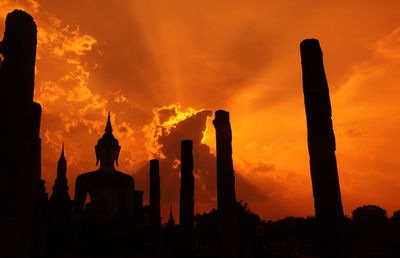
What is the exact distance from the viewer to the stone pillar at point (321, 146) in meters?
8.63

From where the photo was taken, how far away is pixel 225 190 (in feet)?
45.2

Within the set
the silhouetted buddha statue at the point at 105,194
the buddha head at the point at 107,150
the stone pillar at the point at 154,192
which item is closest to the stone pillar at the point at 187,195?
the stone pillar at the point at 154,192

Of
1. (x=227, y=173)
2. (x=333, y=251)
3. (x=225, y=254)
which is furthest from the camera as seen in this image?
(x=227, y=173)

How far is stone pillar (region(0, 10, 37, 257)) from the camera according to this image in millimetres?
5578

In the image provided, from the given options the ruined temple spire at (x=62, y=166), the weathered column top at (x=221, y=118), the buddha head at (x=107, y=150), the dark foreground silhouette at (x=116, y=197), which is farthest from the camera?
the ruined temple spire at (x=62, y=166)

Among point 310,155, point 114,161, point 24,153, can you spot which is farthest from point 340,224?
point 114,161

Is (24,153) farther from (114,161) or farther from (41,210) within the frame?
(114,161)

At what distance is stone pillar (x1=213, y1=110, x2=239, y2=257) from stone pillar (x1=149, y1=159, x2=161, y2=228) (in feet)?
28.0

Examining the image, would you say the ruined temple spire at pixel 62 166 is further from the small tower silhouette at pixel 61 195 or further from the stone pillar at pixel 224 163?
the stone pillar at pixel 224 163

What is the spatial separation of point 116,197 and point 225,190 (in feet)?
44.3

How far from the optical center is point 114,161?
2717cm

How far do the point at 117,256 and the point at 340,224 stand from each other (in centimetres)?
1397

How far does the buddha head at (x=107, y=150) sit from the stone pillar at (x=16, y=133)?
68.7 ft

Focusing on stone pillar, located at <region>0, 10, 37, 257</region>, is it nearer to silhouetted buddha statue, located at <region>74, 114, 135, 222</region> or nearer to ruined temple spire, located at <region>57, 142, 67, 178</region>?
silhouetted buddha statue, located at <region>74, 114, 135, 222</region>
